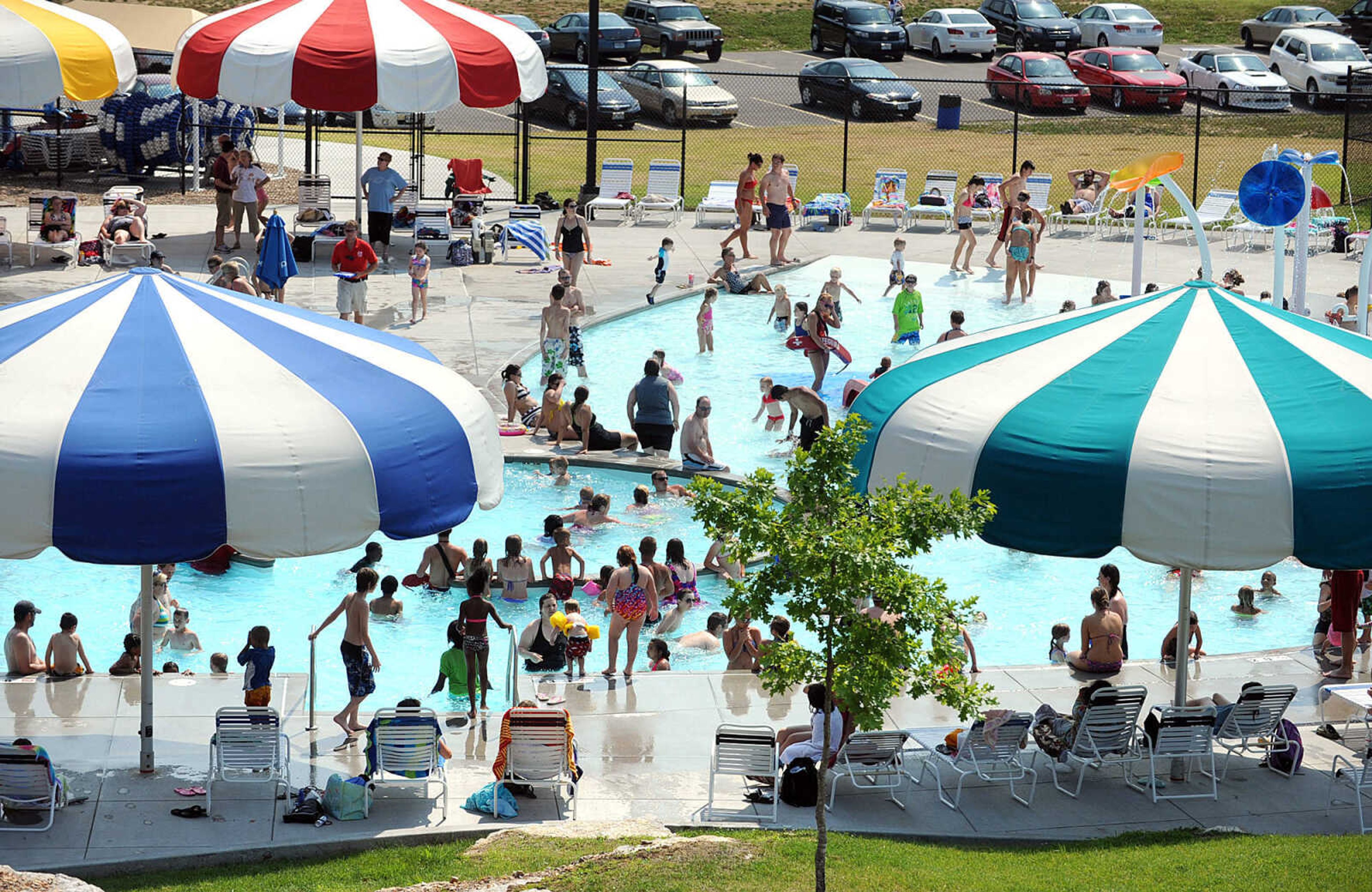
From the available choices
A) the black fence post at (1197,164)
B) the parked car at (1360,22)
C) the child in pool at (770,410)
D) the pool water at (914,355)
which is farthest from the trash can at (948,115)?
the child in pool at (770,410)

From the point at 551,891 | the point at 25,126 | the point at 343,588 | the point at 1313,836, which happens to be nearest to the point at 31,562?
the point at 343,588

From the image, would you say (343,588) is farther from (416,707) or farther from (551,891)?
(551,891)

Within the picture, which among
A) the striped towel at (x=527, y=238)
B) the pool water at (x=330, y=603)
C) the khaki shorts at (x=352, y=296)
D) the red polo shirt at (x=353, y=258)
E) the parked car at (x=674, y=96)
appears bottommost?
the pool water at (x=330, y=603)

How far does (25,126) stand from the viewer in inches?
1305

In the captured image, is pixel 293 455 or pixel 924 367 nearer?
pixel 293 455

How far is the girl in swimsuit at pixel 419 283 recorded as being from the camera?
2284 centimetres

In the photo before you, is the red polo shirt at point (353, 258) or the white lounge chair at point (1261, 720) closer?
the white lounge chair at point (1261, 720)

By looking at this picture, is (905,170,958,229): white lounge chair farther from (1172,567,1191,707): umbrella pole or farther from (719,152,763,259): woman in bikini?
(1172,567,1191,707): umbrella pole

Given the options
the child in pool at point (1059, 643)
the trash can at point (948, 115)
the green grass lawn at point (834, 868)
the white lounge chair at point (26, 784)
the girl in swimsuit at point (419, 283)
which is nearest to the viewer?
the green grass lawn at point (834, 868)

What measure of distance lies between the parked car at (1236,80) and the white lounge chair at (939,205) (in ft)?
45.0

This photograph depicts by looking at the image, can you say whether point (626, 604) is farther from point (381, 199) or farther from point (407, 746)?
point (381, 199)

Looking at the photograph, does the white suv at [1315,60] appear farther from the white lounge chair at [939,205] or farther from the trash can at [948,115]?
the white lounge chair at [939,205]

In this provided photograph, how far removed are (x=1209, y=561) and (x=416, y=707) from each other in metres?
5.12

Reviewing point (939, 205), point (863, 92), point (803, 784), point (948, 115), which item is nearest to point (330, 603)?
point (803, 784)
